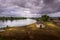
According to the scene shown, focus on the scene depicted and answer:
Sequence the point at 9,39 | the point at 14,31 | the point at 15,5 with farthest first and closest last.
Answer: the point at 15,5 < the point at 14,31 < the point at 9,39

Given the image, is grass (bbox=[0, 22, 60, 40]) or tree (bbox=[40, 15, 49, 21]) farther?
tree (bbox=[40, 15, 49, 21])

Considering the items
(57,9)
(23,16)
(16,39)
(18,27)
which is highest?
(57,9)

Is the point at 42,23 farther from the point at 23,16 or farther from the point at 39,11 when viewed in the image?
the point at 23,16

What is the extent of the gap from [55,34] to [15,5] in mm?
1923

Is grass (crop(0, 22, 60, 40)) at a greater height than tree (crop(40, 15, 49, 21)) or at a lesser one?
lesser

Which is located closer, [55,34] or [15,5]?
[55,34]

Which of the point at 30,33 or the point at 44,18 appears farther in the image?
the point at 44,18

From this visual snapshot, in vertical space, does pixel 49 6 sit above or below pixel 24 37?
above

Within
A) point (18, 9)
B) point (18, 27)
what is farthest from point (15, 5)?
point (18, 27)

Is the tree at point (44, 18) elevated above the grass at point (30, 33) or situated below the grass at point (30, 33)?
above

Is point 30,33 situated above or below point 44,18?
below

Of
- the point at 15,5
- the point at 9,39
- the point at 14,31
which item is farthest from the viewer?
the point at 15,5

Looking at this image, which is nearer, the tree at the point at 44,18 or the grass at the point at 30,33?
the grass at the point at 30,33

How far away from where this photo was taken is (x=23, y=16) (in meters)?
4.74
